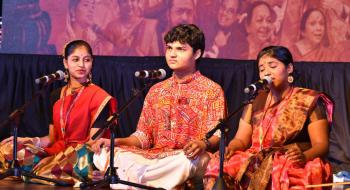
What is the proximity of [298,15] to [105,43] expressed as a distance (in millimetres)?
1958

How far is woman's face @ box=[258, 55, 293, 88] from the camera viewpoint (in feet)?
19.9

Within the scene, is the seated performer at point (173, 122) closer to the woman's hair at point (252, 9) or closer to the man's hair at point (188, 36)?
the man's hair at point (188, 36)

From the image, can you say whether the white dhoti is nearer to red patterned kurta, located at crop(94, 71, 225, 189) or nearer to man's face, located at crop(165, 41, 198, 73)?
red patterned kurta, located at crop(94, 71, 225, 189)

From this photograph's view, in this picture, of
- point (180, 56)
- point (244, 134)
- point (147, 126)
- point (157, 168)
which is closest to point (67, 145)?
point (147, 126)

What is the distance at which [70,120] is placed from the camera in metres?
7.17

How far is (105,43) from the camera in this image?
27.0ft

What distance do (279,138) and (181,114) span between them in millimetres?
923

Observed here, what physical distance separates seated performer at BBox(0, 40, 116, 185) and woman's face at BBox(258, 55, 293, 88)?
5.17ft

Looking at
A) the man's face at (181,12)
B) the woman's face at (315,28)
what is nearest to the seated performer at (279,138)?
the woman's face at (315,28)

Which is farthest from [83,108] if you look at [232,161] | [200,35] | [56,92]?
[232,161]

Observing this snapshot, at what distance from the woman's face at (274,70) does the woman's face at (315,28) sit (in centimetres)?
116

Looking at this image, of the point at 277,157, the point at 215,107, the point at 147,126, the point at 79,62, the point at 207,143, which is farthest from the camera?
the point at 79,62

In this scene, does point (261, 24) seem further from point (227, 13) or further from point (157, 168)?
point (157, 168)

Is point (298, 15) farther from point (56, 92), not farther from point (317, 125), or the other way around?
point (56, 92)
